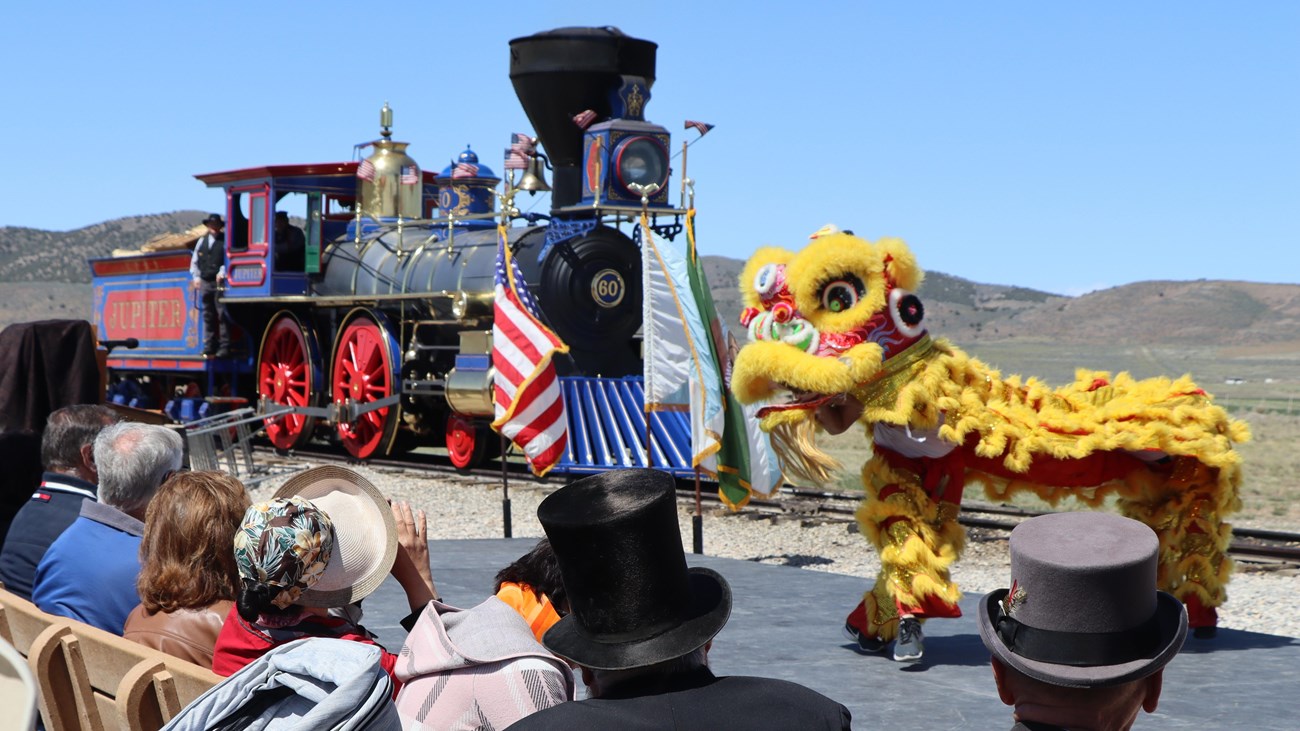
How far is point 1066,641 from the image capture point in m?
2.20

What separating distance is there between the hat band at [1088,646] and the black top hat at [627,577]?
0.49 metres

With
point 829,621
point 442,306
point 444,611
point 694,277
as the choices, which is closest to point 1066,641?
point 444,611

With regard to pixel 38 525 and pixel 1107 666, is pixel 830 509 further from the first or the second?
pixel 1107 666

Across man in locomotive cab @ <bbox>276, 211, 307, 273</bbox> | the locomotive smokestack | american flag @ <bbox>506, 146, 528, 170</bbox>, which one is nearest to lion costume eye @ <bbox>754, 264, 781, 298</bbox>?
the locomotive smokestack

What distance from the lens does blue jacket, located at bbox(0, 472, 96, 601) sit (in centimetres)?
463

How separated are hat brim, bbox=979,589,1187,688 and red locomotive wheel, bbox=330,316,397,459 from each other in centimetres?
1376

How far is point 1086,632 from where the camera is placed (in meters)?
→ 2.19

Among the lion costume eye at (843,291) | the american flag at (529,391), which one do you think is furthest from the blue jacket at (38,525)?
the american flag at (529,391)

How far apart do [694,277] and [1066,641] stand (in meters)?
8.38

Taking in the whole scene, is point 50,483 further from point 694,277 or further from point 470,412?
point 470,412

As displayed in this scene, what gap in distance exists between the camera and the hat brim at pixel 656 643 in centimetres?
235

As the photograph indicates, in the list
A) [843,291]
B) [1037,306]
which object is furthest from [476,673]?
[1037,306]

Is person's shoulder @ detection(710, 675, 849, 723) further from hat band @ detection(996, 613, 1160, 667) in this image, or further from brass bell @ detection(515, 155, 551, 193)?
brass bell @ detection(515, 155, 551, 193)

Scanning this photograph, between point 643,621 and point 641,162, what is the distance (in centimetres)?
1153
